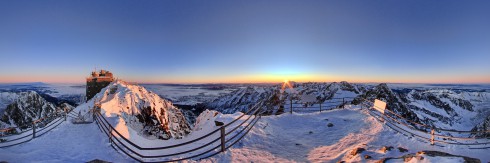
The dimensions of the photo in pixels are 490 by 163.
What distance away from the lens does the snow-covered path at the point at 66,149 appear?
1001 cm

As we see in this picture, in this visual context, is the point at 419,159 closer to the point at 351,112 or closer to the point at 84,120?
the point at 351,112

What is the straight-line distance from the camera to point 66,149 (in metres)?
11.3

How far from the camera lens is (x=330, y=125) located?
51.1ft

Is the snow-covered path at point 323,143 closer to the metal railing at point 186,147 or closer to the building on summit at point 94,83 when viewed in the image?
the metal railing at point 186,147

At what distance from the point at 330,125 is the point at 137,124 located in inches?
1407

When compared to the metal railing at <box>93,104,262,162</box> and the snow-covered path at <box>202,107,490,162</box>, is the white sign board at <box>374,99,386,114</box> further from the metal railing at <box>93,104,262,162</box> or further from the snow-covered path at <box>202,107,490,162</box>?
the metal railing at <box>93,104,262,162</box>

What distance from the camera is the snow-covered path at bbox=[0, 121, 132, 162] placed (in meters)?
10.0

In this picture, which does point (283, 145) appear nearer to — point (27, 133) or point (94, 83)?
point (27, 133)

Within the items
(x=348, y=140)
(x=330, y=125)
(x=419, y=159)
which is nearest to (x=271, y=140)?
(x=348, y=140)

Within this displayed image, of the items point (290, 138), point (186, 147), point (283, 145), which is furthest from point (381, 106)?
point (186, 147)

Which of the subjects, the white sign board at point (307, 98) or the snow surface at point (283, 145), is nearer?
the snow surface at point (283, 145)

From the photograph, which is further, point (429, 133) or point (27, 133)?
point (27, 133)

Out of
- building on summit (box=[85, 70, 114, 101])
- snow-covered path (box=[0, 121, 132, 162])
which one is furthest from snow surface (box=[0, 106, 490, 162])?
building on summit (box=[85, 70, 114, 101])

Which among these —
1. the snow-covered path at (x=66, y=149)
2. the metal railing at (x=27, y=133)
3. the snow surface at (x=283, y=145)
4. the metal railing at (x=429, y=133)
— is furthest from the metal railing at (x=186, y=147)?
the metal railing at (x=429, y=133)
